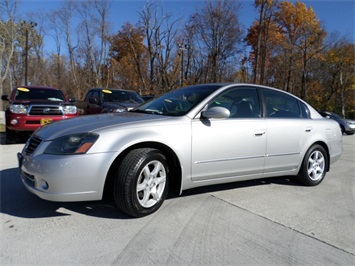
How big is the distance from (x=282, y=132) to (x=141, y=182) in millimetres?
2221

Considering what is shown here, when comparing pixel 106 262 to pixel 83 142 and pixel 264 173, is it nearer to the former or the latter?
pixel 83 142

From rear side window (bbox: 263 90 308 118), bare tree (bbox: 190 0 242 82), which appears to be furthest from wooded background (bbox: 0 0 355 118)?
rear side window (bbox: 263 90 308 118)

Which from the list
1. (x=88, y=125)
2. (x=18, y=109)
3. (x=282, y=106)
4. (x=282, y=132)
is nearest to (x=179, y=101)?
(x=88, y=125)

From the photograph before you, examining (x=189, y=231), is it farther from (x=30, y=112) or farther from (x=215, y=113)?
(x=30, y=112)

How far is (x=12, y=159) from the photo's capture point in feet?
19.1

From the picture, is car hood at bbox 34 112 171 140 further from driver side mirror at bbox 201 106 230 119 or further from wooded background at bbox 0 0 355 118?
wooded background at bbox 0 0 355 118

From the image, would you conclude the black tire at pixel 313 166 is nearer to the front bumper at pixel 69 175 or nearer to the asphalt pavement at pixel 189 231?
the asphalt pavement at pixel 189 231

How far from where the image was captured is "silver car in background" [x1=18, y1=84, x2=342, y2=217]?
2.83 meters

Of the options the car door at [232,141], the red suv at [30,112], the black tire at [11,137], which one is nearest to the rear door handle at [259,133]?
the car door at [232,141]

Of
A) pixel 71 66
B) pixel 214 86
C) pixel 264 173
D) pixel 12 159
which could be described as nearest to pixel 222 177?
pixel 264 173

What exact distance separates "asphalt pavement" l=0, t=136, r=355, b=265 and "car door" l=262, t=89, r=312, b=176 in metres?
0.46

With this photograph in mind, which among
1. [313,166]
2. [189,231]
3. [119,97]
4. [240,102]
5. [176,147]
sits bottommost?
[189,231]

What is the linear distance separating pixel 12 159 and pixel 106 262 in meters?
4.51

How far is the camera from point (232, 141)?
144 inches
